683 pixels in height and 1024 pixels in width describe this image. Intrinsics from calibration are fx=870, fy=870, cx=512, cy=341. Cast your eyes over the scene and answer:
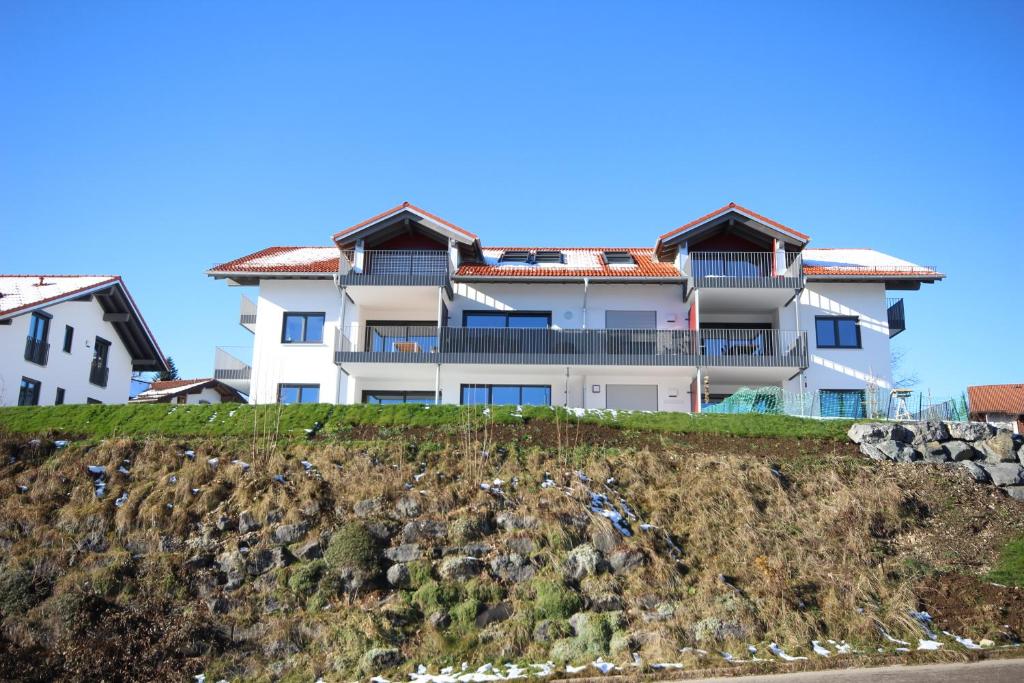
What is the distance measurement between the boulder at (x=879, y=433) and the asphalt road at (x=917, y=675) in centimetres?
866

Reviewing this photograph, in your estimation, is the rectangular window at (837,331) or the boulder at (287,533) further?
the rectangular window at (837,331)

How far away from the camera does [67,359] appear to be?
1229 inches

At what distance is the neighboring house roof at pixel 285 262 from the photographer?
30.6m

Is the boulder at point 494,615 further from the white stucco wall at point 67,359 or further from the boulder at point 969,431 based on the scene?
the white stucco wall at point 67,359

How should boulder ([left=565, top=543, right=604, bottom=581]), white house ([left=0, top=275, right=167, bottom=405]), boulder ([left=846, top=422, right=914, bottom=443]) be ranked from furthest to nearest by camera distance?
white house ([left=0, top=275, right=167, bottom=405])
boulder ([left=846, top=422, right=914, bottom=443])
boulder ([left=565, top=543, right=604, bottom=581])

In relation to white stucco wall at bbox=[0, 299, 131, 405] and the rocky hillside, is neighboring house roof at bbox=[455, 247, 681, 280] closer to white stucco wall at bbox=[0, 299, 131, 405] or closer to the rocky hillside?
the rocky hillside

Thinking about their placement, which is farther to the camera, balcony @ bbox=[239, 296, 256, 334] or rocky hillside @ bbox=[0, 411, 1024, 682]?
balcony @ bbox=[239, 296, 256, 334]

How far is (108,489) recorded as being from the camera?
58.5ft

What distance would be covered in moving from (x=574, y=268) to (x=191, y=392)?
16.3 meters

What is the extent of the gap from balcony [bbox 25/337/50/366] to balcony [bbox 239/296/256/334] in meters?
6.49

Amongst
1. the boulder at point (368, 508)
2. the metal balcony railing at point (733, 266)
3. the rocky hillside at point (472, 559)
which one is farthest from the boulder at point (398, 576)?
the metal balcony railing at point (733, 266)

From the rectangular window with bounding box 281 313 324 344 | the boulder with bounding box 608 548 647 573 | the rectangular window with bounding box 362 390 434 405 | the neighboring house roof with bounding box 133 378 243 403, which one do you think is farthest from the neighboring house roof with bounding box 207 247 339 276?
the boulder with bounding box 608 548 647 573

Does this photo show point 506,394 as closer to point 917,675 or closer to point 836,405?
point 836,405

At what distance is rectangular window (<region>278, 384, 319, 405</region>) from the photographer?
3014cm
